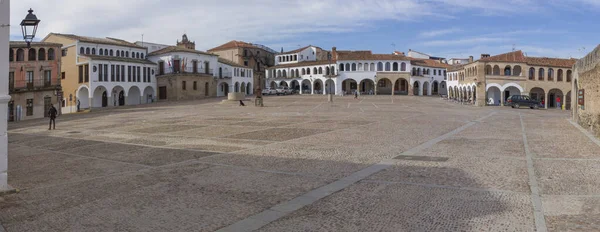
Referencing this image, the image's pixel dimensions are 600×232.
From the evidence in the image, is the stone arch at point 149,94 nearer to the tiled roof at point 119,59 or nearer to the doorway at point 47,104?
the tiled roof at point 119,59

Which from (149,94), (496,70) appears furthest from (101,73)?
(496,70)

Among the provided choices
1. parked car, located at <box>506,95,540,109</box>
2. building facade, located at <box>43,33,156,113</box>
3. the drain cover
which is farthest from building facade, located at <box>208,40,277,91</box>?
the drain cover

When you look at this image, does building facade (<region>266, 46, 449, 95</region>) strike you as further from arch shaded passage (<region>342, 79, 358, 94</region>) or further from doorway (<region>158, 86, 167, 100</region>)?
doorway (<region>158, 86, 167, 100</region>)

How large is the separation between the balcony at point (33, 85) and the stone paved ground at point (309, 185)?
33.4 metres

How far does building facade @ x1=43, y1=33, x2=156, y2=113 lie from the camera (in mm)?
52781

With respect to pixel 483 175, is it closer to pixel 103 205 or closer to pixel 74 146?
pixel 103 205

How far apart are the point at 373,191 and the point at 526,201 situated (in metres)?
2.48

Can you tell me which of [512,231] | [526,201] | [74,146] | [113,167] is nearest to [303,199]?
[512,231]

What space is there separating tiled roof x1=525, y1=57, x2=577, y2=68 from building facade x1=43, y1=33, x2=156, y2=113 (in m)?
50.2

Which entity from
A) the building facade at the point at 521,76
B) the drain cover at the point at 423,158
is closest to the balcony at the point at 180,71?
the building facade at the point at 521,76

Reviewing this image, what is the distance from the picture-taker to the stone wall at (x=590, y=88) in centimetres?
1733

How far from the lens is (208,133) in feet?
59.3

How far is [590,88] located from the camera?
1914 centimetres

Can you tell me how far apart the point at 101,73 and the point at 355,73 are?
3968 centimetres
